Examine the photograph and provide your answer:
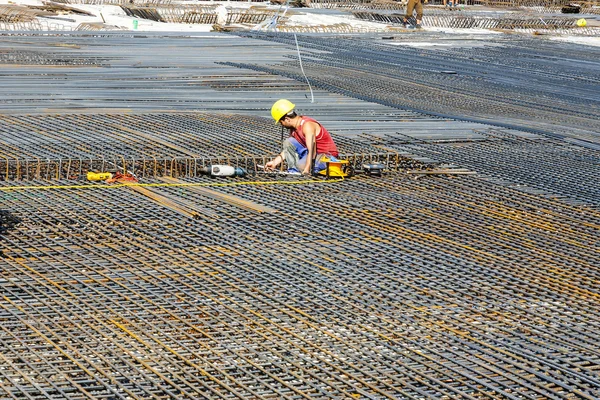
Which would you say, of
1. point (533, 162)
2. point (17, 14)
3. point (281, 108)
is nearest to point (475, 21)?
point (17, 14)

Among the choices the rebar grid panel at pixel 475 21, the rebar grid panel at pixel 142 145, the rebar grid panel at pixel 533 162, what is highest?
the rebar grid panel at pixel 475 21

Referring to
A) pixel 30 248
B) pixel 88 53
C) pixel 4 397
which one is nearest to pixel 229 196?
pixel 30 248

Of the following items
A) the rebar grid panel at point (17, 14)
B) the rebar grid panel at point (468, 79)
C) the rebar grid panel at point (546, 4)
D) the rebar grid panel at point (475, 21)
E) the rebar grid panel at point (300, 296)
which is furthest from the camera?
the rebar grid panel at point (546, 4)

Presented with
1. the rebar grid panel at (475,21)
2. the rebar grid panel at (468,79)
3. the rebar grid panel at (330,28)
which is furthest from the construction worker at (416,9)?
the rebar grid panel at (468,79)

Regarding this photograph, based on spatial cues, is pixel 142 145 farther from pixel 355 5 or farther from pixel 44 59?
pixel 355 5

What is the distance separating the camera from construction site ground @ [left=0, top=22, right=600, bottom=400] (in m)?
4.65

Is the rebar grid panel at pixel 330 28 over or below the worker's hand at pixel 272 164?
over

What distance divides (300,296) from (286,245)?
103 centimetres

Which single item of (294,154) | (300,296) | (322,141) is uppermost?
(322,141)

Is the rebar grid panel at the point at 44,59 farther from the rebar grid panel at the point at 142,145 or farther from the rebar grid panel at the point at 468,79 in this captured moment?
the rebar grid panel at the point at 142,145

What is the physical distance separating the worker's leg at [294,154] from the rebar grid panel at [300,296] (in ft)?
1.82

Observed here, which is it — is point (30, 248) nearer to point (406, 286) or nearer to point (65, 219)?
point (65, 219)

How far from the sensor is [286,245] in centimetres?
664

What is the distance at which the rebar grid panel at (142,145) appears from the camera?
8.28 m
